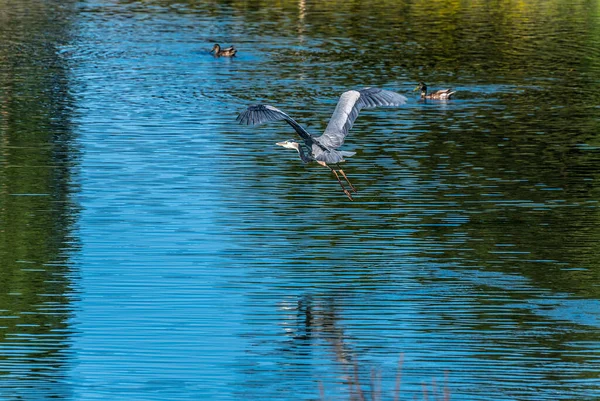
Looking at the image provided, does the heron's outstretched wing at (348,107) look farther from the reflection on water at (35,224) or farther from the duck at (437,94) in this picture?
the duck at (437,94)

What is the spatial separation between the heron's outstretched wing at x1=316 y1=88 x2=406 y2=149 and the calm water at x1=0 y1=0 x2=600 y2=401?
7.03ft

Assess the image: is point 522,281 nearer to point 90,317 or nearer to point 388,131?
point 90,317

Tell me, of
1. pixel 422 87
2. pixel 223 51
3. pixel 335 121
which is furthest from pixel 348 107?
pixel 223 51

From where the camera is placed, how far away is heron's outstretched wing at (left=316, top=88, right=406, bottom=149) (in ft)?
65.6

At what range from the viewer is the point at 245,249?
22.7 m

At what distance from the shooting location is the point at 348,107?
2033 cm

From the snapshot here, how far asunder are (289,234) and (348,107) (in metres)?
3.95

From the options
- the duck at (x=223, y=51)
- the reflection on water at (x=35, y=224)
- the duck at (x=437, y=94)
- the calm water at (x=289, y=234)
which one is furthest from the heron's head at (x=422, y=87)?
the reflection on water at (x=35, y=224)

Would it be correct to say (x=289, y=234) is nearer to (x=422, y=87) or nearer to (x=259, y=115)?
(x=259, y=115)

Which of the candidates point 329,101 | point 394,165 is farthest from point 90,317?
point 329,101

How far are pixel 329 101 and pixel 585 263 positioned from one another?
60.0 feet

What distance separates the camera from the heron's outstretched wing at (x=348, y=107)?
20000 millimetres

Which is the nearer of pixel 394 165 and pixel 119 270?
pixel 119 270

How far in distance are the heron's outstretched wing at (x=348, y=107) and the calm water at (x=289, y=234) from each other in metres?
2.14
